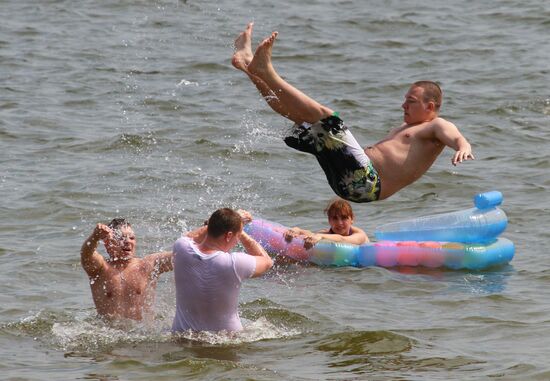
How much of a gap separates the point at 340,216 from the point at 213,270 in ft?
13.3

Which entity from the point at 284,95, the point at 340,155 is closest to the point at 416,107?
the point at 340,155

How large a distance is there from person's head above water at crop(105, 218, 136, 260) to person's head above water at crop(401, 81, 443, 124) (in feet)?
7.51

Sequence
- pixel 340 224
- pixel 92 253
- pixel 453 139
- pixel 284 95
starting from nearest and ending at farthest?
pixel 284 95 < pixel 453 139 < pixel 92 253 < pixel 340 224

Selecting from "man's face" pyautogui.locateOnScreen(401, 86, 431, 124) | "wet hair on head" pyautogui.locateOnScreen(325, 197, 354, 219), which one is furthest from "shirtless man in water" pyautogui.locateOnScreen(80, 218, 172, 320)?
"wet hair on head" pyautogui.locateOnScreen(325, 197, 354, 219)

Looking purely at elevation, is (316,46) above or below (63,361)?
above

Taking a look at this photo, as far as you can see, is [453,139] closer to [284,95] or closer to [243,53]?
[284,95]

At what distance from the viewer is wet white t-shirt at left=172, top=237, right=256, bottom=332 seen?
340 inches

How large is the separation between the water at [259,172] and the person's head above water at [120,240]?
0.56m

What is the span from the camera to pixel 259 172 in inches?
615

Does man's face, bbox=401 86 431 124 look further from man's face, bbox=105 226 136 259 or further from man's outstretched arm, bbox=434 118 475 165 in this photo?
man's face, bbox=105 226 136 259

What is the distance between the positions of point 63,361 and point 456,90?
12.2m

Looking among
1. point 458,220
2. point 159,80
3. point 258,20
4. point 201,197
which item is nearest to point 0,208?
point 201,197

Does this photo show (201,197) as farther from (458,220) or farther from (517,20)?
(517,20)

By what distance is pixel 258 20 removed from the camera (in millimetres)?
23344
